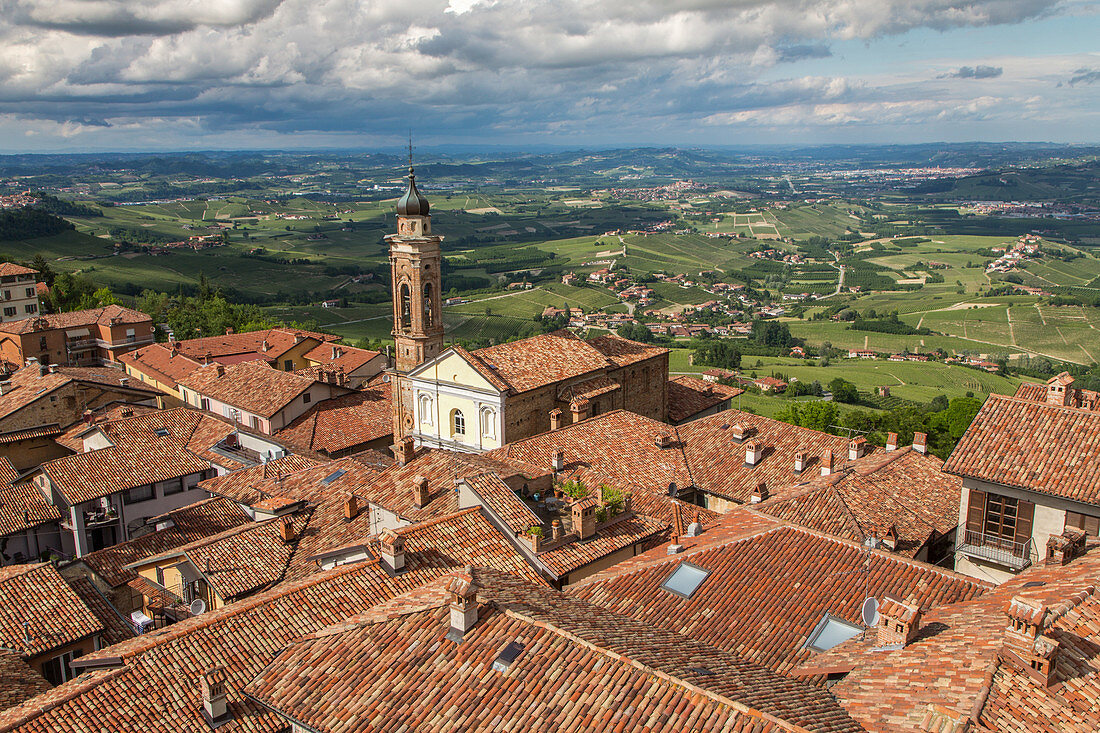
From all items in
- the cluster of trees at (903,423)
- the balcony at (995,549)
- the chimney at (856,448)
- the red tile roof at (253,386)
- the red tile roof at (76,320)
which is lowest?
the cluster of trees at (903,423)

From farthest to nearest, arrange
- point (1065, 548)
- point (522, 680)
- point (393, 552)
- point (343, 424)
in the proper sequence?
point (343, 424), point (393, 552), point (1065, 548), point (522, 680)

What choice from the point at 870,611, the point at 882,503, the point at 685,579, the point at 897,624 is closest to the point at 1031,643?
the point at 897,624

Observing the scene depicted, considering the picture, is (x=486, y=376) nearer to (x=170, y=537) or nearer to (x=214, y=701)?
(x=170, y=537)

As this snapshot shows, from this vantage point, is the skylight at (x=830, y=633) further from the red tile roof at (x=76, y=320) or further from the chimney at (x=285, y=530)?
the red tile roof at (x=76, y=320)

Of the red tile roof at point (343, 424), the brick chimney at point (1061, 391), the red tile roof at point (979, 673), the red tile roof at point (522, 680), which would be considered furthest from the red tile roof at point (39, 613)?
the brick chimney at point (1061, 391)

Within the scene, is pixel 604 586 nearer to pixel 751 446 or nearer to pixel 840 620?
pixel 840 620

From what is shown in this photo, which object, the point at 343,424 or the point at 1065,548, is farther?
the point at 343,424
